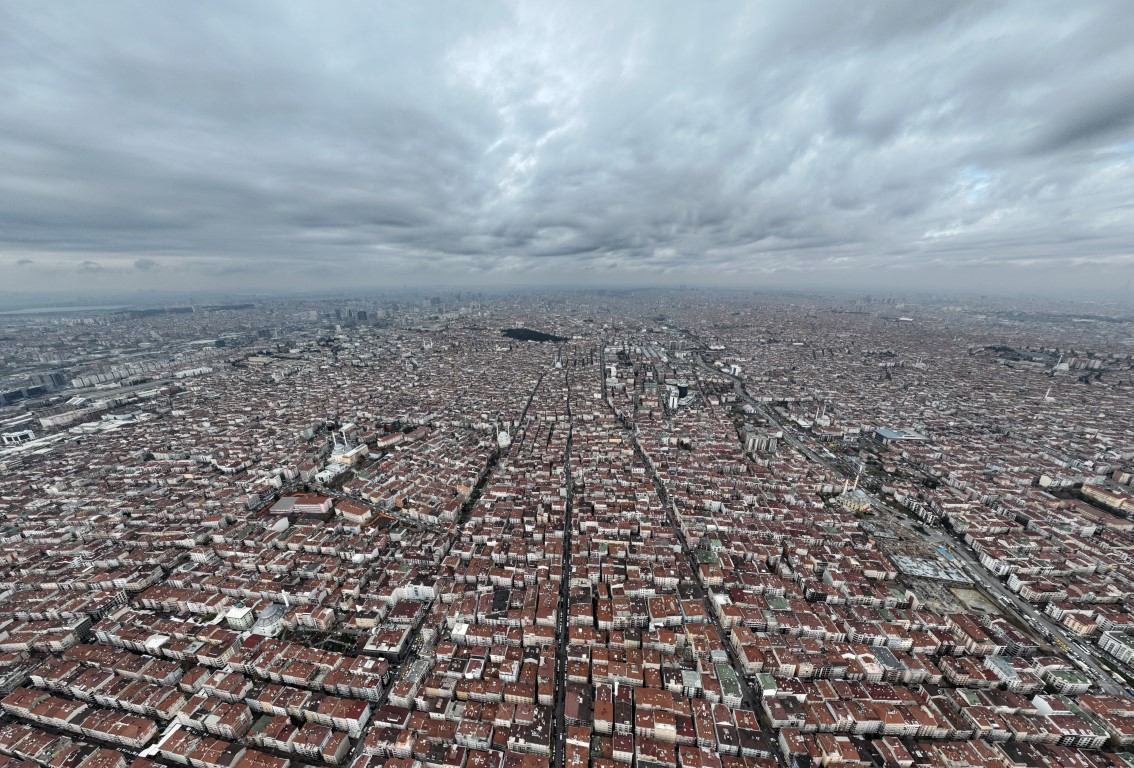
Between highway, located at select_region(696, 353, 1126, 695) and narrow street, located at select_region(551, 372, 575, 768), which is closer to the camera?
narrow street, located at select_region(551, 372, 575, 768)

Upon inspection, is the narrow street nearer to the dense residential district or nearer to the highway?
the dense residential district

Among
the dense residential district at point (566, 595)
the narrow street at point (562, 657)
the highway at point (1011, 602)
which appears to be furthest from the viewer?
the highway at point (1011, 602)

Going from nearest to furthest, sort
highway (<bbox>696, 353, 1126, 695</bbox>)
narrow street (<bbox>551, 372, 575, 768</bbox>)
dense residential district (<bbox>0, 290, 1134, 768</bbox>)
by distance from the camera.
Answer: narrow street (<bbox>551, 372, 575, 768</bbox>)
dense residential district (<bbox>0, 290, 1134, 768</bbox>)
highway (<bbox>696, 353, 1126, 695</bbox>)

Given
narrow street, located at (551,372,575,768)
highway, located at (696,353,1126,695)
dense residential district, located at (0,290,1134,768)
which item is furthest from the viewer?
highway, located at (696,353,1126,695)

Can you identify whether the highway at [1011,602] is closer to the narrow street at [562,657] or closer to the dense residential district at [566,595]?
the dense residential district at [566,595]

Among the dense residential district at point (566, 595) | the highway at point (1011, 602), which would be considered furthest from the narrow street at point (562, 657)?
the highway at point (1011, 602)

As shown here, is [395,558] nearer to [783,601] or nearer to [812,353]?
[783,601]

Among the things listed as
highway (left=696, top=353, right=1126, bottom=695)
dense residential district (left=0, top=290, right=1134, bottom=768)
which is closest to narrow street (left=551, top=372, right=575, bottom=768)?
dense residential district (left=0, top=290, right=1134, bottom=768)

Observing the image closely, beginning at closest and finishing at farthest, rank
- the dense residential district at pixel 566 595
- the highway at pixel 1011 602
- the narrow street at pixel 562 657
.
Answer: the narrow street at pixel 562 657, the dense residential district at pixel 566 595, the highway at pixel 1011 602

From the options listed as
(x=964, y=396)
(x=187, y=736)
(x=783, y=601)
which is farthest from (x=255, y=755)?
(x=964, y=396)
